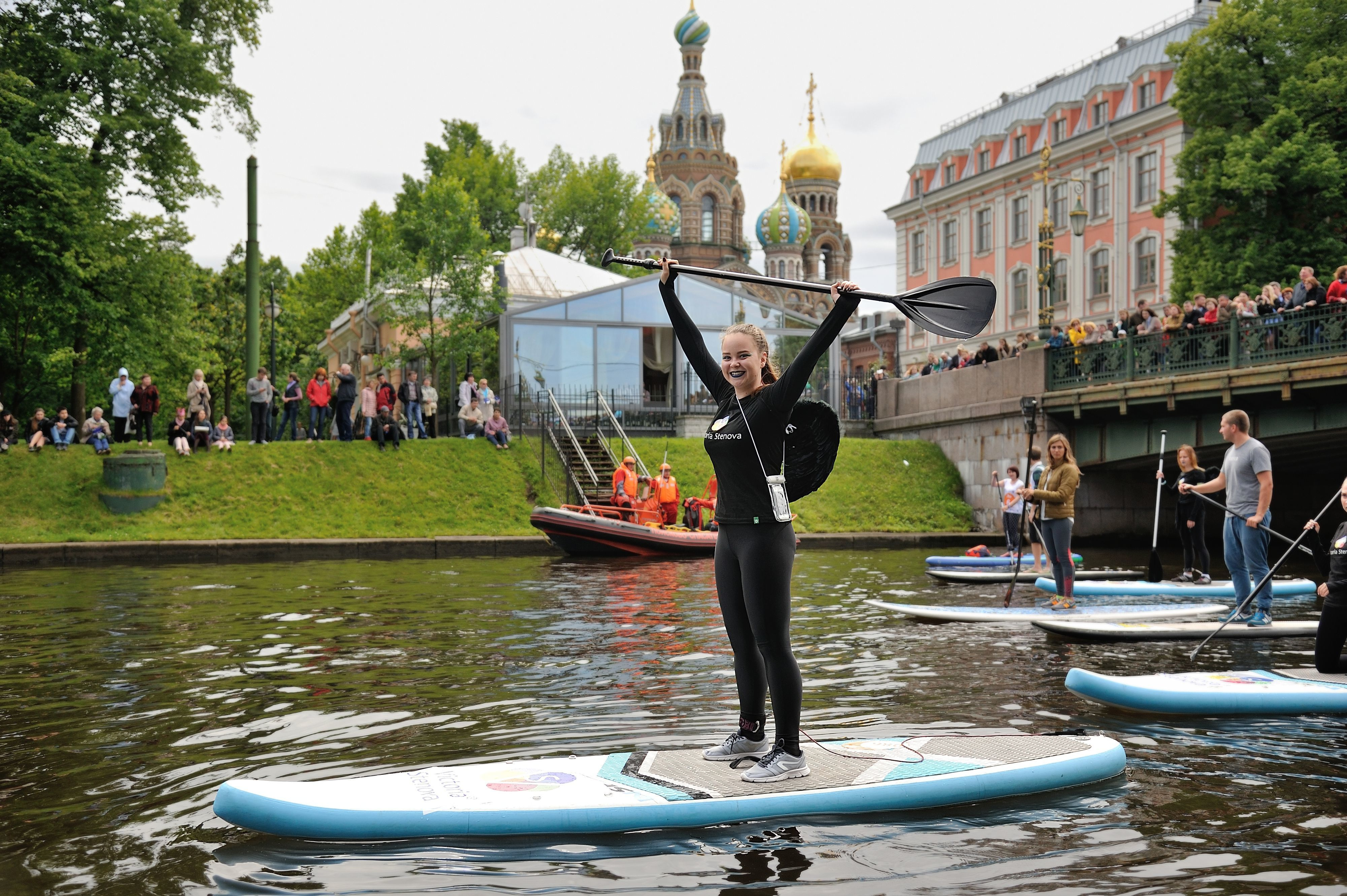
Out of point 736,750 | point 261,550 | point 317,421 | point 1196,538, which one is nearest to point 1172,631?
point 1196,538

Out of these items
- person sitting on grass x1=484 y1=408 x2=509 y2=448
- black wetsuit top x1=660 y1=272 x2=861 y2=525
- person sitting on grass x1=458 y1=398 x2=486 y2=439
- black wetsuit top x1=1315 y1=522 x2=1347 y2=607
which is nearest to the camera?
black wetsuit top x1=660 y1=272 x2=861 y2=525

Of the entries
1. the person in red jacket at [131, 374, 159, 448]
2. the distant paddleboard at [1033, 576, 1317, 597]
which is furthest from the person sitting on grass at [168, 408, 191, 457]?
the distant paddleboard at [1033, 576, 1317, 597]

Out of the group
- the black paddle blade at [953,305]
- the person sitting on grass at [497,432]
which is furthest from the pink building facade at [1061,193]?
the black paddle blade at [953,305]

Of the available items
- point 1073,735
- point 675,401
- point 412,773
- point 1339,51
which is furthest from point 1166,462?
point 412,773

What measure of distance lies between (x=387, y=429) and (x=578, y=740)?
71.8 ft

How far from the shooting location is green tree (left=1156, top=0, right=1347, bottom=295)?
32688 mm

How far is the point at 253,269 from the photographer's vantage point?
1039 inches

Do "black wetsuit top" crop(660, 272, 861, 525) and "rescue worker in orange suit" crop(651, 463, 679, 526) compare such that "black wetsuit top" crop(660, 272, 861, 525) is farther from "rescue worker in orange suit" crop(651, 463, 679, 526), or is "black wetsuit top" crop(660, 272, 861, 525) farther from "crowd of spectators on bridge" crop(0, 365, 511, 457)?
"crowd of spectators on bridge" crop(0, 365, 511, 457)

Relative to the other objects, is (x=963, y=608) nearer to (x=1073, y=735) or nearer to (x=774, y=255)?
(x=1073, y=735)

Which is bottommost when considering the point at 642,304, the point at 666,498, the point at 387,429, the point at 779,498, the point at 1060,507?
the point at 666,498

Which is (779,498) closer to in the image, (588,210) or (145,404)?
(145,404)

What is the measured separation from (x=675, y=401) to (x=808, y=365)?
94.6 ft

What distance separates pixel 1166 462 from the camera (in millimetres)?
26562

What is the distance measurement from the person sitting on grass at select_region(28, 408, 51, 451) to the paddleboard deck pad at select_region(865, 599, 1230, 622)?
752 inches
